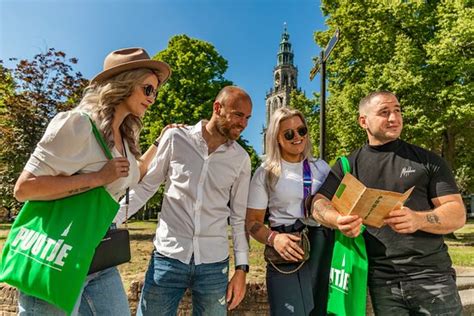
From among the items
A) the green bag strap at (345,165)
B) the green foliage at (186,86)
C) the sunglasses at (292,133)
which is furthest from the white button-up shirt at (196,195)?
the green foliage at (186,86)

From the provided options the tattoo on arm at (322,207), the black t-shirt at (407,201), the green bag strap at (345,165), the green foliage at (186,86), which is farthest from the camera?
the green foliage at (186,86)

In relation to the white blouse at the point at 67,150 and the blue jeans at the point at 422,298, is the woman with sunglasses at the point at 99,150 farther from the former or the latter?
the blue jeans at the point at 422,298

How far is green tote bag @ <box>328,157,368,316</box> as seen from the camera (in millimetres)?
2678

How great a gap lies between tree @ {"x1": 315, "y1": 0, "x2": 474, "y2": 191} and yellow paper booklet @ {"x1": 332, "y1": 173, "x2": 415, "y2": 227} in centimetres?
1473

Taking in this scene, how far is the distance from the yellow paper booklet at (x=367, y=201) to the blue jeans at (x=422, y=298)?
54cm

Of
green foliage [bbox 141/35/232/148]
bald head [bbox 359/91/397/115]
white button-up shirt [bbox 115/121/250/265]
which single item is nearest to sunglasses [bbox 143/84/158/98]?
white button-up shirt [bbox 115/121/250/265]

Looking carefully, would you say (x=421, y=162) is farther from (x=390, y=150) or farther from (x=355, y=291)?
(x=355, y=291)

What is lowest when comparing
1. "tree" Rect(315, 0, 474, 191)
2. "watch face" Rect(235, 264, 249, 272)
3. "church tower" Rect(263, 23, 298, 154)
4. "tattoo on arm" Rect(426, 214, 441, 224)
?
"watch face" Rect(235, 264, 249, 272)

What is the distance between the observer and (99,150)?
2090mm

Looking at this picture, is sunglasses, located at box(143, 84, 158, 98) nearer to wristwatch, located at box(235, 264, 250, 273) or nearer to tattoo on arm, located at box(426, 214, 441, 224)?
wristwatch, located at box(235, 264, 250, 273)

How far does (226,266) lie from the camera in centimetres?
282

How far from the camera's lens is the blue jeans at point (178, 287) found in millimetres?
2648

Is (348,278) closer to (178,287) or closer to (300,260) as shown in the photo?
(300,260)

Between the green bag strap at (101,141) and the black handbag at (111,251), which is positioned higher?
the green bag strap at (101,141)
